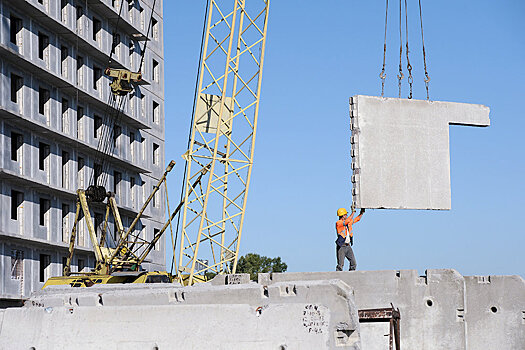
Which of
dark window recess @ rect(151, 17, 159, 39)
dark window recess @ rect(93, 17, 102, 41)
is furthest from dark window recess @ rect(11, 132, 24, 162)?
dark window recess @ rect(151, 17, 159, 39)

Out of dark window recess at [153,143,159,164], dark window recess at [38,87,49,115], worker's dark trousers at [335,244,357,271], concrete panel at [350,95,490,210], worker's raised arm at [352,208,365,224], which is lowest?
worker's dark trousers at [335,244,357,271]

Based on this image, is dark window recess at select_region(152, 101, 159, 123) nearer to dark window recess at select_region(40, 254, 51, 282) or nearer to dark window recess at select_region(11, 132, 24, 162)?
dark window recess at select_region(40, 254, 51, 282)

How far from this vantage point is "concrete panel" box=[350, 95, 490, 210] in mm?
22812

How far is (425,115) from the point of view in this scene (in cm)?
2366

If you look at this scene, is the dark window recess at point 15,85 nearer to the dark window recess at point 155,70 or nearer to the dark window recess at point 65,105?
the dark window recess at point 65,105

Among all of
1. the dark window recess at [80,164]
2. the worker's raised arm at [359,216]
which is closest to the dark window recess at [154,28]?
the dark window recess at [80,164]

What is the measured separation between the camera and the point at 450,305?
64.3 ft

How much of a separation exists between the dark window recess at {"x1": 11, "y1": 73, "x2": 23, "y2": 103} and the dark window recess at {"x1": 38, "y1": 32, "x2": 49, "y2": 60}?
114 inches

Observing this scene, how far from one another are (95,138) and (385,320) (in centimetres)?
3731

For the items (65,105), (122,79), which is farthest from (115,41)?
(65,105)

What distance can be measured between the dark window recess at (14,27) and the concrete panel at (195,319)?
29618 millimetres

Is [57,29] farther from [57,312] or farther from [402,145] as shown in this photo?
[57,312]

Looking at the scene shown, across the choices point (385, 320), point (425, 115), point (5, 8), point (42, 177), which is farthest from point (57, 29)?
point (385, 320)

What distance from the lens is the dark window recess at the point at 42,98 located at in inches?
1858
